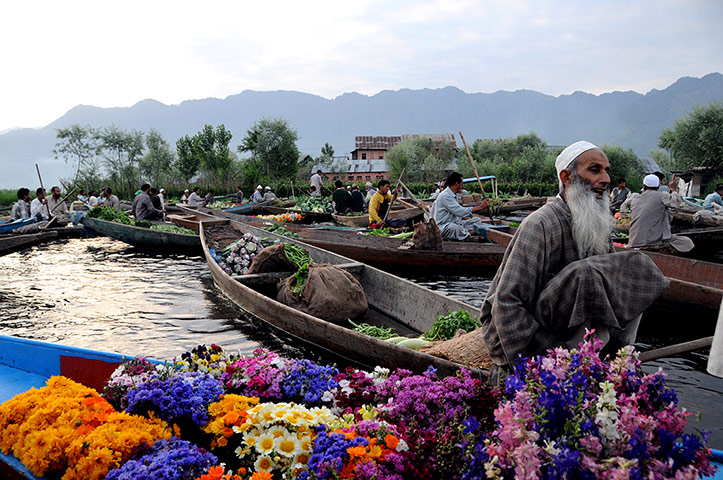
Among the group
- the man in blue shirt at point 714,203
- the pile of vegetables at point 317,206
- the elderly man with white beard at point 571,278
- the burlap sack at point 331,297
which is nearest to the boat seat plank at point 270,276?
the burlap sack at point 331,297

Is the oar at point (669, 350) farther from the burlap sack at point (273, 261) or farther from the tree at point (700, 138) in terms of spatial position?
the tree at point (700, 138)

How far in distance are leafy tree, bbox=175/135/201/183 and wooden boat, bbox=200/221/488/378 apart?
140 feet

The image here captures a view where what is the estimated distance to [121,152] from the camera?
55062 millimetres

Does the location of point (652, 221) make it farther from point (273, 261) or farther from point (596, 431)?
point (596, 431)

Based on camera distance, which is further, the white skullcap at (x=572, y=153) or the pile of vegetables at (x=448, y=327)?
the pile of vegetables at (x=448, y=327)

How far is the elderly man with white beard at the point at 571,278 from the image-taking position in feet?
8.52

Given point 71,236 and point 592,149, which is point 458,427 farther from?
point 71,236

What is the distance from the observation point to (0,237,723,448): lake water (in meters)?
5.28

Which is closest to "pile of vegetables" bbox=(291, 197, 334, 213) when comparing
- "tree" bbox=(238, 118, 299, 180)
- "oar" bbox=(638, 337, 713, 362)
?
"oar" bbox=(638, 337, 713, 362)

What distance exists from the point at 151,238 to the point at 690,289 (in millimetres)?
12136

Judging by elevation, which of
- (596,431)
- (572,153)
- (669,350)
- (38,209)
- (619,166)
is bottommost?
(38,209)

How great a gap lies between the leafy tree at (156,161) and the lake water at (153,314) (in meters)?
47.4

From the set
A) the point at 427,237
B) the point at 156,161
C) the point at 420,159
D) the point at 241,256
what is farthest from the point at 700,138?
the point at 156,161

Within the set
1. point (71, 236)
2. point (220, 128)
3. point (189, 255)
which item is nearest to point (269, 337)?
point (189, 255)
